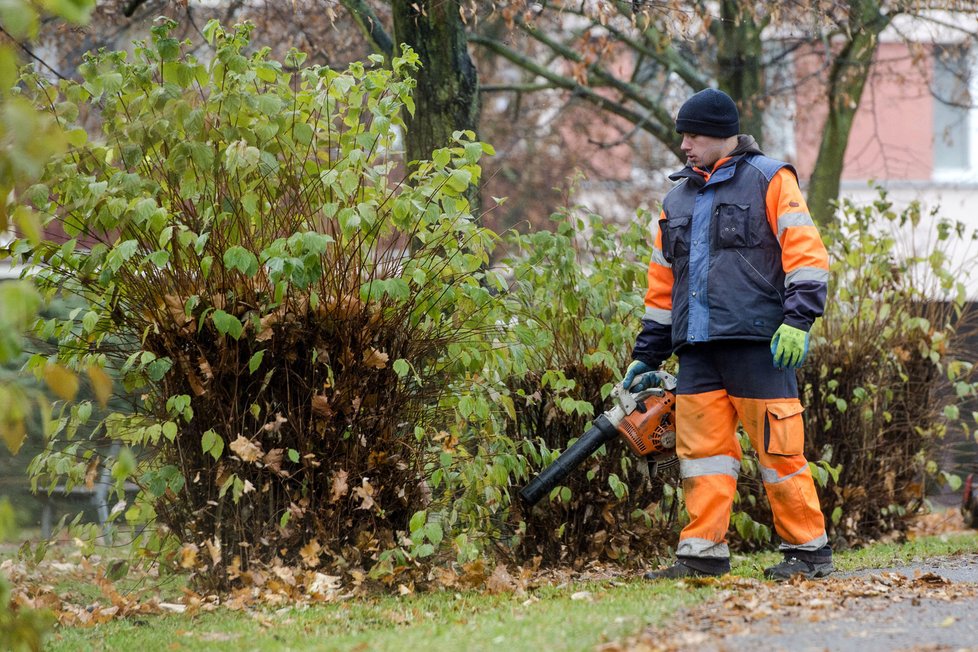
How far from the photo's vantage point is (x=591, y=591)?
14.9 feet

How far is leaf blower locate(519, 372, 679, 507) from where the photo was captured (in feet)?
16.0

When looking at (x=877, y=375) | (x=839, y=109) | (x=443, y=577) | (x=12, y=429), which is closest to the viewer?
(x=12, y=429)

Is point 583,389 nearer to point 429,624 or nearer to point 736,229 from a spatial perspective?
point 736,229

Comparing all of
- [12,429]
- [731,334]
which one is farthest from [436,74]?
[12,429]

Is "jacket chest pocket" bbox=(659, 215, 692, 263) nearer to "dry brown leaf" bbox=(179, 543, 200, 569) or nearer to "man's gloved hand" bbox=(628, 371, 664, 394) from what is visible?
"man's gloved hand" bbox=(628, 371, 664, 394)

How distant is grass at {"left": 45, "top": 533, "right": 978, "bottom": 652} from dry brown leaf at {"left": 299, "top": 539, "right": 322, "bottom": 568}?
22cm

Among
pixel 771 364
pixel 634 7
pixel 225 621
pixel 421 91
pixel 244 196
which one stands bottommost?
pixel 225 621

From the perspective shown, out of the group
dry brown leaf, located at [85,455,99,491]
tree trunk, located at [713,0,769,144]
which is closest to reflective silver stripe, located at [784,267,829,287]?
dry brown leaf, located at [85,455,99,491]

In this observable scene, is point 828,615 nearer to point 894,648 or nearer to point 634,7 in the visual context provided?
point 894,648

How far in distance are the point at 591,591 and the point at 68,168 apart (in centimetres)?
253

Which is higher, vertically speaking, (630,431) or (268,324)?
(268,324)

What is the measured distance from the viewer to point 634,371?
494 cm

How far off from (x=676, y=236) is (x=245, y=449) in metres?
1.93

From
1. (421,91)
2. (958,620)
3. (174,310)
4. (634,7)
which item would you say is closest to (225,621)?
(174,310)
